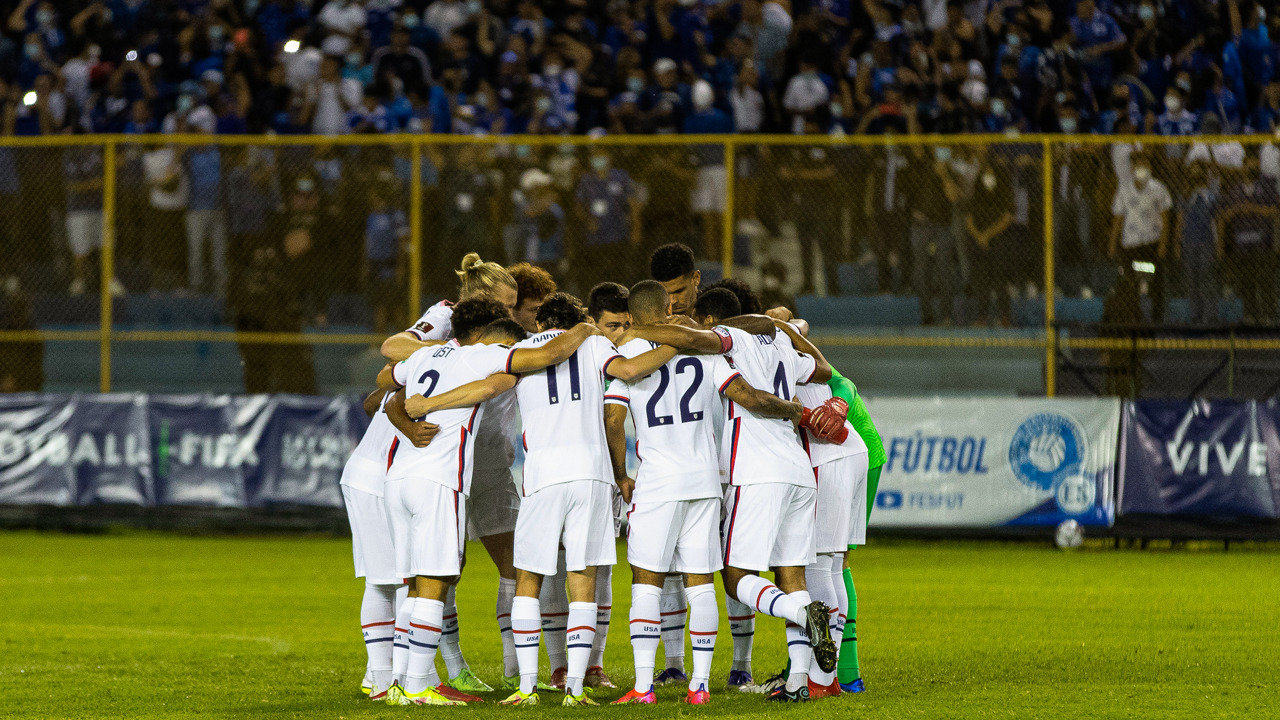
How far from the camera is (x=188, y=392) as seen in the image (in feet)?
57.2

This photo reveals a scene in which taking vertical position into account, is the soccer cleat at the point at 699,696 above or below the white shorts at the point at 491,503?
below

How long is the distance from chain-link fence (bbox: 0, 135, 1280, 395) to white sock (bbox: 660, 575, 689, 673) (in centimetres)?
852

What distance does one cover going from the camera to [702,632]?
6.94m

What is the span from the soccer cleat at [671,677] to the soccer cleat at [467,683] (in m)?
0.89

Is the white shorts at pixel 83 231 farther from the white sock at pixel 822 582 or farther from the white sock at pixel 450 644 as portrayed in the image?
the white sock at pixel 822 582

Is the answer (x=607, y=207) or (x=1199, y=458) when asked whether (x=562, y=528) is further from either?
(x=607, y=207)

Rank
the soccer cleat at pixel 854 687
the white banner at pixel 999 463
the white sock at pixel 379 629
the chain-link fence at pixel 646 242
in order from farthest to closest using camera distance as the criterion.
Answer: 1. the chain-link fence at pixel 646 242
2. the white banner at pixel 999 463
3. the soccer cleat at pixel 854 687
4. the white sock at pixel 379 629

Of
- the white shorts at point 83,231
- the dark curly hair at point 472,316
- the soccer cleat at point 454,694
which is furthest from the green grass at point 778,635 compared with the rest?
the white shorts at point 83,231

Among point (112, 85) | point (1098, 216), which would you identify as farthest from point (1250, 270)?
point (112, 85)

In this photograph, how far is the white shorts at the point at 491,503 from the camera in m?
7.64

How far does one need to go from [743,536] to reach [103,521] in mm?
11598

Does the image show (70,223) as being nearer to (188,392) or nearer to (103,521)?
(188,392)

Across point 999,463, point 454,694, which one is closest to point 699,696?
point 454,694

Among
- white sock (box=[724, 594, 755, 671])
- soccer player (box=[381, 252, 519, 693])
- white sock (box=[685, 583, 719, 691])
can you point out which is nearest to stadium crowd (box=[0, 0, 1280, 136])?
soccer player (box=[381, 252, 519, 693])
